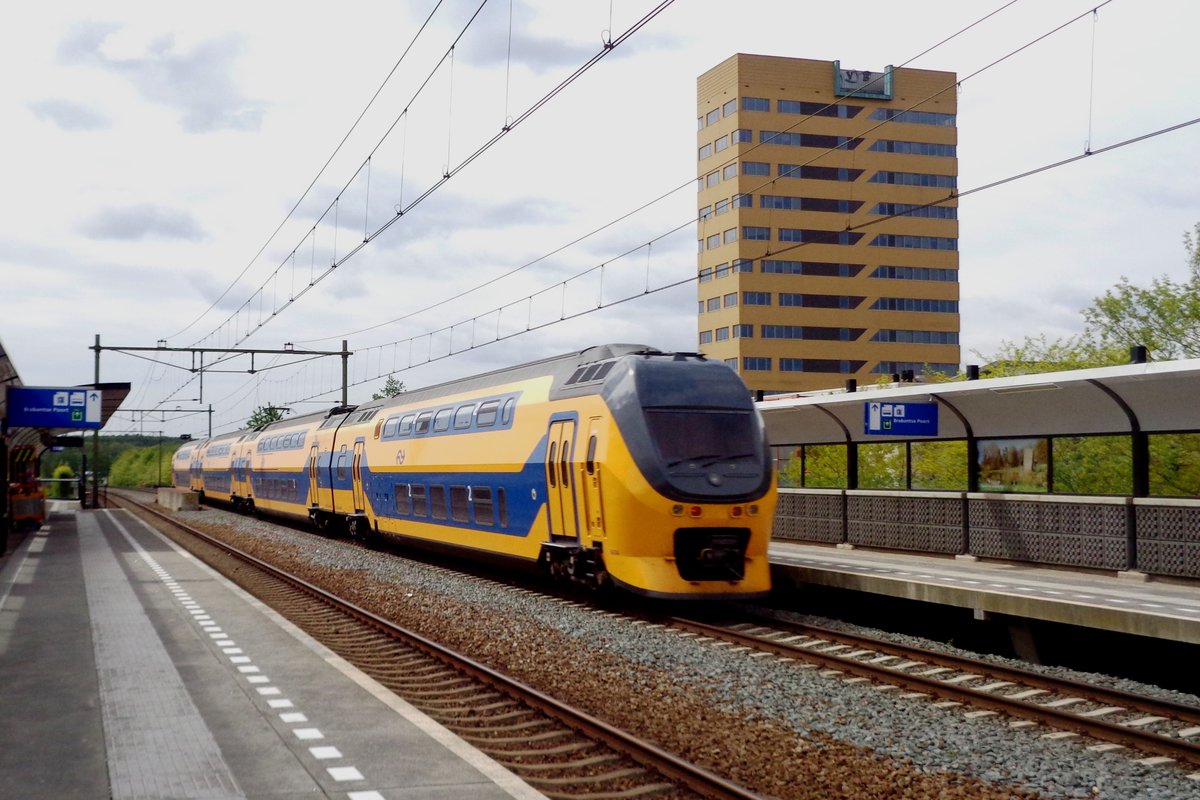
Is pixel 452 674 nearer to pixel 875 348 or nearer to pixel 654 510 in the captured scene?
pixel 654 510

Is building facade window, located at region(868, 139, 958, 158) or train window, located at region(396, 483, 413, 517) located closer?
train window, located at region(396, 483, 413, 517)

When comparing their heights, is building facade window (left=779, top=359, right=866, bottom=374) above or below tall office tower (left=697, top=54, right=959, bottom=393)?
below

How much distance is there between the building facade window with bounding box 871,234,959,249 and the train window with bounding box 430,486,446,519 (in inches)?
2895

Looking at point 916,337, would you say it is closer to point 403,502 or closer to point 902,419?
point 403,502

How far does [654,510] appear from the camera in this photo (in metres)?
14.7

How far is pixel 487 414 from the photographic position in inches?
789

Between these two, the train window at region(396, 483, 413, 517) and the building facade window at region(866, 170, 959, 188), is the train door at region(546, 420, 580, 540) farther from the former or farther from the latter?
the building facade window at region(866, 170, 959, 188)

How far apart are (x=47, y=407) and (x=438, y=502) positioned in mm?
15160

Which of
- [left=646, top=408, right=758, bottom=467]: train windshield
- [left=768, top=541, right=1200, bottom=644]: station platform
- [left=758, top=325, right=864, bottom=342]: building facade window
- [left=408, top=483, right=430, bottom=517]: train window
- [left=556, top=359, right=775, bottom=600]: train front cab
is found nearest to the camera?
[left=768, top=541, right=1200, bottom=644]: station platform

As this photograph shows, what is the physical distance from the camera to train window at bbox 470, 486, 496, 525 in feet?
63.7

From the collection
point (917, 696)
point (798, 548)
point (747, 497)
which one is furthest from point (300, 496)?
point (917, 696)

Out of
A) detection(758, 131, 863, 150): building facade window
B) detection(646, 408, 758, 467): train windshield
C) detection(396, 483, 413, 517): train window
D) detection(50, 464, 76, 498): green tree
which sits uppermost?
detection(758, 131, 863, 150): building facade window

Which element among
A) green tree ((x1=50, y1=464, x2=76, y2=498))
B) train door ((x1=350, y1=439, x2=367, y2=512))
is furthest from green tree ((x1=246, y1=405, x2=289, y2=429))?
train door ((x1=350, y1=439, x2=367, y2=512))

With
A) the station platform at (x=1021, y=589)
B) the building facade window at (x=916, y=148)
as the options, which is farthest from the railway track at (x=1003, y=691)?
the building facade window at (x=916, y=148)
